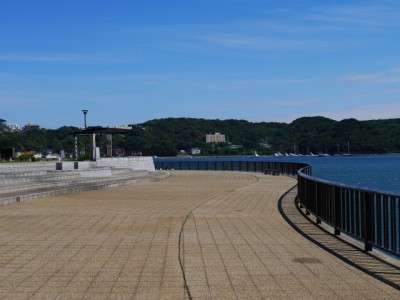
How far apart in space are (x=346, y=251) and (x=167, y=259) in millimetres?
2814

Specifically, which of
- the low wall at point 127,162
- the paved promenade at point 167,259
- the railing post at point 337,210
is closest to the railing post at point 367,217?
the paved promenade at point 167,259

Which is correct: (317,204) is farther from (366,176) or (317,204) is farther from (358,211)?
(366,176)

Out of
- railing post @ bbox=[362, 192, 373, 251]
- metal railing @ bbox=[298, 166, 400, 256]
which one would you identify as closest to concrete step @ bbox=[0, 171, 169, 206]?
metal railing @ bbox=[298, 166, 400, 256]

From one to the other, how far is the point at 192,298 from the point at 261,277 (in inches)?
50.4

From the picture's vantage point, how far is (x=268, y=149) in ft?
647

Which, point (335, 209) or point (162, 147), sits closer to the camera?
point (335, 209)

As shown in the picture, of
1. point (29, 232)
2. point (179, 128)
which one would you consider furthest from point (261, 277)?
point (179, 128)

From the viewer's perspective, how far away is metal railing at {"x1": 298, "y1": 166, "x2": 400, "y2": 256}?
774 cm

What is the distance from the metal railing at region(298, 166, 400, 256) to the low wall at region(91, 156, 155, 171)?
2763cm

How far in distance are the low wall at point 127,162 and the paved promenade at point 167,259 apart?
26.2 m

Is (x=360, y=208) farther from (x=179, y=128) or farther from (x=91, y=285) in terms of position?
(x=179, y=128)

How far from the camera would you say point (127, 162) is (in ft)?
148

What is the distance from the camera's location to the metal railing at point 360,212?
7738mm

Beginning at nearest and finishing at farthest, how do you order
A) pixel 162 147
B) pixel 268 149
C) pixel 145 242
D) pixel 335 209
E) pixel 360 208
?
pixel 360 208 → pixel 145 242 → pixel 335 209 → pixel 162 147 → pixel 268 149
